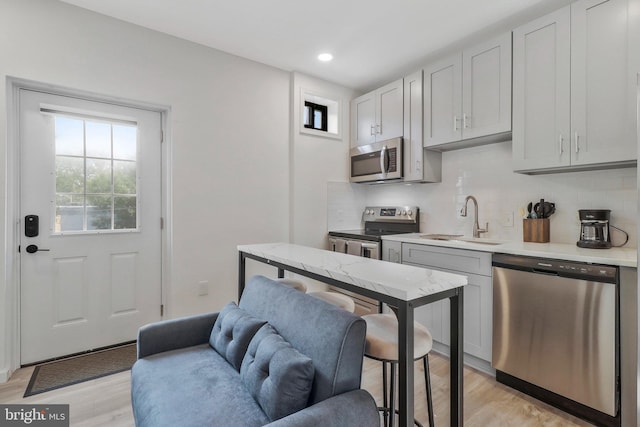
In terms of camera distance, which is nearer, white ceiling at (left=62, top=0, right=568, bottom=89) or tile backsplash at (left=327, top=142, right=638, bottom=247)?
tile backsplash at (left=327, top=142, right=638, bottom=247)

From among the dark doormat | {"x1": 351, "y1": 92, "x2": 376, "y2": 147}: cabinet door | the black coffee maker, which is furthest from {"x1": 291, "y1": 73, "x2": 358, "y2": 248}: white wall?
the black coffee maker

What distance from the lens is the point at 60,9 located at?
235 cm

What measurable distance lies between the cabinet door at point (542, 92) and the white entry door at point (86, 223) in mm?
3002

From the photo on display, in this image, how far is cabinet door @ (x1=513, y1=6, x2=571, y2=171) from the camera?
2158 mm

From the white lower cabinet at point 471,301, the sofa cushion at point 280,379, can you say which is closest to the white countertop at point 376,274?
the sofa cushion at point 280,379

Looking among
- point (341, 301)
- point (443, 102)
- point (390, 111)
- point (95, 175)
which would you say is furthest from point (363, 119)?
point (95, 175)

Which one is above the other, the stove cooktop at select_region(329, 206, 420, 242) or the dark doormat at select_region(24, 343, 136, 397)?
the stove cooktop at select_region(329, 206, 420, 242)

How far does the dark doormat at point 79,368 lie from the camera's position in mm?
2178

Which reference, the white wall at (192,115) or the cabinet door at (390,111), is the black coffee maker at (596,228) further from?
the white wall at (192,115)

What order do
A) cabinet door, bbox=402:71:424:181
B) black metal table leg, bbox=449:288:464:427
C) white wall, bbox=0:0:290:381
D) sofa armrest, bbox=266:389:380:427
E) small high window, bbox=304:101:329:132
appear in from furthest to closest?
small high window, bbox=304:101:329:132 → cabinet door, bbox=402:71:424:181 → white wall, bbox=0:0:290:381 → black metal table leg, bbox=449:288:464:427 → sofa armrest, bbox=266:389:380:427

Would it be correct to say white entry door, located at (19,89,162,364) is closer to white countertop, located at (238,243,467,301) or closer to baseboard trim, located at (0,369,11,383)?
baseboard trim, located at (0,369,11,383)

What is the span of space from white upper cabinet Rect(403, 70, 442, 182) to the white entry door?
93.6 inches

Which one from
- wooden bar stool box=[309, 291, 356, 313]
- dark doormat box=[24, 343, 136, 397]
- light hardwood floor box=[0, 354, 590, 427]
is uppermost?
wooden bar stool box=[309, 291, 356, 313]

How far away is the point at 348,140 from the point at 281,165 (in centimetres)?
96
